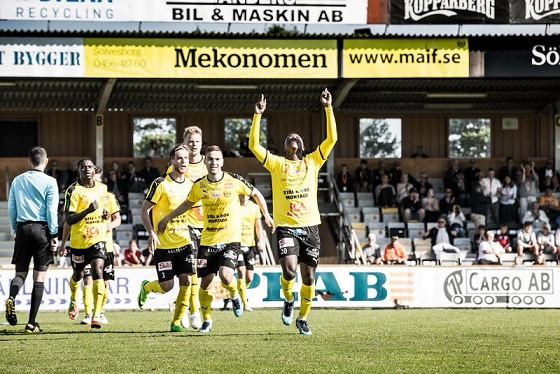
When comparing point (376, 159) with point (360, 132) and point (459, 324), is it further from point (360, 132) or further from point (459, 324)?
point (459, 324)

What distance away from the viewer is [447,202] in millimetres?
30391

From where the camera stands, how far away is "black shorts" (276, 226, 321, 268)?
1270cm

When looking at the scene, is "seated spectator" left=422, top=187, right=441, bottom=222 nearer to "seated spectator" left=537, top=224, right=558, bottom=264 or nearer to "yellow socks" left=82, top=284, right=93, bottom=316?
"seated spectator" left=537, top=224, right=558, bottom=264

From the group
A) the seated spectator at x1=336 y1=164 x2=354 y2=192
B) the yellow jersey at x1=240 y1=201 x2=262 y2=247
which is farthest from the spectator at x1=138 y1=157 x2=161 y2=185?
the yellow jersey at x1=240 y1=201 x2=262 y2=247

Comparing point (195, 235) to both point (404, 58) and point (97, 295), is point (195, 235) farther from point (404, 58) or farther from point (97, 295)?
point (404, 58)

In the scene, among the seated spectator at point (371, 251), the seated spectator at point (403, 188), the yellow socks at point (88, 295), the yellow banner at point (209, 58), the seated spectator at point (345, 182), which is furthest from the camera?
the seated spectator at point (345, 182)

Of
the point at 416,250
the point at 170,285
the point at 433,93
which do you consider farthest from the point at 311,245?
the point at 433,93

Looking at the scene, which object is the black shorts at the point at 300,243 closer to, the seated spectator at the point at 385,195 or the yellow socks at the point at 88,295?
the yellow socks at the point at 88,295

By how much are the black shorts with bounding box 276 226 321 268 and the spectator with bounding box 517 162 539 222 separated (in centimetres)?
1866

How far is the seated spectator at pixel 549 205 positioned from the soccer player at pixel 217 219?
18.3 m

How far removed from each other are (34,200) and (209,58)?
13603 millimetres

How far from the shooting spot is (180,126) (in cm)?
Result: 3375

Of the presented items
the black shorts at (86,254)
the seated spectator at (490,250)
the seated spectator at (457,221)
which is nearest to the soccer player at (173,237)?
the black shorts at (86,254)

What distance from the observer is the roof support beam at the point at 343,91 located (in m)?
28.8
